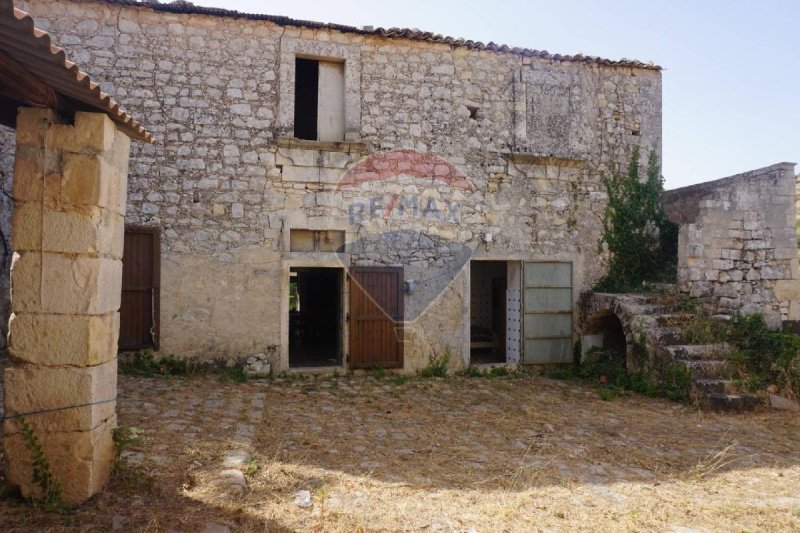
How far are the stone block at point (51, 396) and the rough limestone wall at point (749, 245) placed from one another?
793 centimetres

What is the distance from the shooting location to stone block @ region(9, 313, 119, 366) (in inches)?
127

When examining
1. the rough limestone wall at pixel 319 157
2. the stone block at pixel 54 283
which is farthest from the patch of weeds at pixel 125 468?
the rough limestone wall at pixel 319 157

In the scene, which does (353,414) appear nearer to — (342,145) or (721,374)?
(342,145)

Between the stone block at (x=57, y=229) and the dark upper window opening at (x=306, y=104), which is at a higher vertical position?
the dark upper window opening at (x=306, y=104)

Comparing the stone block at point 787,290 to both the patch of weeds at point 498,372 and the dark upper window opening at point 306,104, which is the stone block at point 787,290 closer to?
the patch of weeds at point 498,372

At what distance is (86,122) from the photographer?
3336mm

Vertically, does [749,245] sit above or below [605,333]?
above

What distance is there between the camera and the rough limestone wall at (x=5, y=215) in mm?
6957

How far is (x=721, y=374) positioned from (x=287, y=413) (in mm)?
5473

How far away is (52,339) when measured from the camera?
3250 mm

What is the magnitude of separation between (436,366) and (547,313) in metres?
2.08

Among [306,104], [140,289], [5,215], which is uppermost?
[306,104]

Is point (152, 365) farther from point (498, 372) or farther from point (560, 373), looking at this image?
point (560, 373)

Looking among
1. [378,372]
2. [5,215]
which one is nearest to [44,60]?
[5,215]
